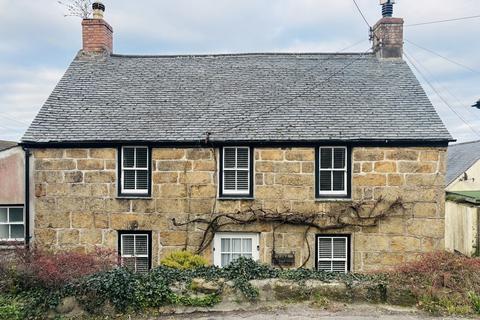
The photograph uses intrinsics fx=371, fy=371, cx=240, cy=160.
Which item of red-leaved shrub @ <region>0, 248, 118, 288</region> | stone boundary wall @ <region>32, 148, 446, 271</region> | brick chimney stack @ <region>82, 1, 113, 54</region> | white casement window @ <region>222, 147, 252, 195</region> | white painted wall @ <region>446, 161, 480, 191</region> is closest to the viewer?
red-leaved shrub @ <region>0, 248, 118, 288</region>

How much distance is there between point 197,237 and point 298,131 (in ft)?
14.8

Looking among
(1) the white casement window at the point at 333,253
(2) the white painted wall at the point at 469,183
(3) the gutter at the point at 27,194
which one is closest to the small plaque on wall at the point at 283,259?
(1) the white casement window at the point at 333,253

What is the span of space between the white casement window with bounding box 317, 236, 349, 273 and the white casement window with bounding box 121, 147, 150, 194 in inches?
227

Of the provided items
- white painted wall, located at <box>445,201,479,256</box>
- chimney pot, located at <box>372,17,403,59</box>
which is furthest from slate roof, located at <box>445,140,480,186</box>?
chimney pot, located at <box>372,17,403,59</box>

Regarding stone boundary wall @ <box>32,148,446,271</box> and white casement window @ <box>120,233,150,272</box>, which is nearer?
stone boundary wall @ <box>32,148,446,271</box>

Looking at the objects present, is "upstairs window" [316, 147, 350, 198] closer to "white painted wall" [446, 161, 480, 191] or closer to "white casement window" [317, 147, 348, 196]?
"white casement window" [317, 147, 348, 196]

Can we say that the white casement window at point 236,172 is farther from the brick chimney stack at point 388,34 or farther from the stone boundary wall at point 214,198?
the brick chimney stack at point 388,34

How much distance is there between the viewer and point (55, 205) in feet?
38.0

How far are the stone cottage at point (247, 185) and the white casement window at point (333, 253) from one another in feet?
0.10

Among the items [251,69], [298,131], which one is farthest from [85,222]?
[251,69]

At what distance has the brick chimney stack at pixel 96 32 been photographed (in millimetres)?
14586

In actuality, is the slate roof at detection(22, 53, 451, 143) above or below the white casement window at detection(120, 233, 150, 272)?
above

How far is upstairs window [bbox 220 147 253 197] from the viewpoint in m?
11.5

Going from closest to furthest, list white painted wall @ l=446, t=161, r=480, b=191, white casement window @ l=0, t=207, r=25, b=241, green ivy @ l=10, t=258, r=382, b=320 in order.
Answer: green ivy @ l=10, t=258, r=382, b=320 → white casement window @ l=0, t=207, r=25, b=241 → white painted wall @ l=446, t=161, r=480, b=191
